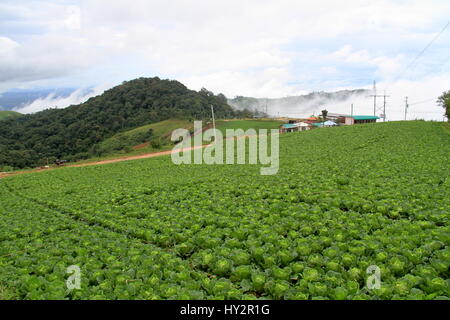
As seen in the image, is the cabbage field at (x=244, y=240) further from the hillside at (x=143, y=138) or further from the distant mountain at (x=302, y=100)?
the distant mountain at (x=302, y=100)

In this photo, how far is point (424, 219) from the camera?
7.06m

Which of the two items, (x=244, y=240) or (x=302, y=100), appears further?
(x=302, y=100)

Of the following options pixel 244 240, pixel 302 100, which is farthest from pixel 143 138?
pixel 302 100

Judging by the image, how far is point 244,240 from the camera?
21.3ft

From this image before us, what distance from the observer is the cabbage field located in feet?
15.1

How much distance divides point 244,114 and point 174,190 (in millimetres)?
92632

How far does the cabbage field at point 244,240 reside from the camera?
15.1 ft

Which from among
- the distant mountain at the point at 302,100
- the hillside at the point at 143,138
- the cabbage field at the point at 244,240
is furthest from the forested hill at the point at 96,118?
the distant mountain at the point at 302,100

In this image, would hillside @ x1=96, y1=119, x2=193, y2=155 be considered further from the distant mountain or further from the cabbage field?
the distant mountain

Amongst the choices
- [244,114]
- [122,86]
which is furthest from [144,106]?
[244,114]

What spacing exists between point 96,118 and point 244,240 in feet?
264

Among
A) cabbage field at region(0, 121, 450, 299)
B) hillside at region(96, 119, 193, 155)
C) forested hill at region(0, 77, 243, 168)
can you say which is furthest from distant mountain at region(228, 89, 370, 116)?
cabbage field at region(0, 121, 450, 299)

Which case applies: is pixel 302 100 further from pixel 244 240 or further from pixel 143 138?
pixel 244 240

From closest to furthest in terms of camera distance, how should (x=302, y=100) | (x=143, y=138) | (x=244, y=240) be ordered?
(x=244, y=240) < (x=143, y=138) < (x=302, y=100)
